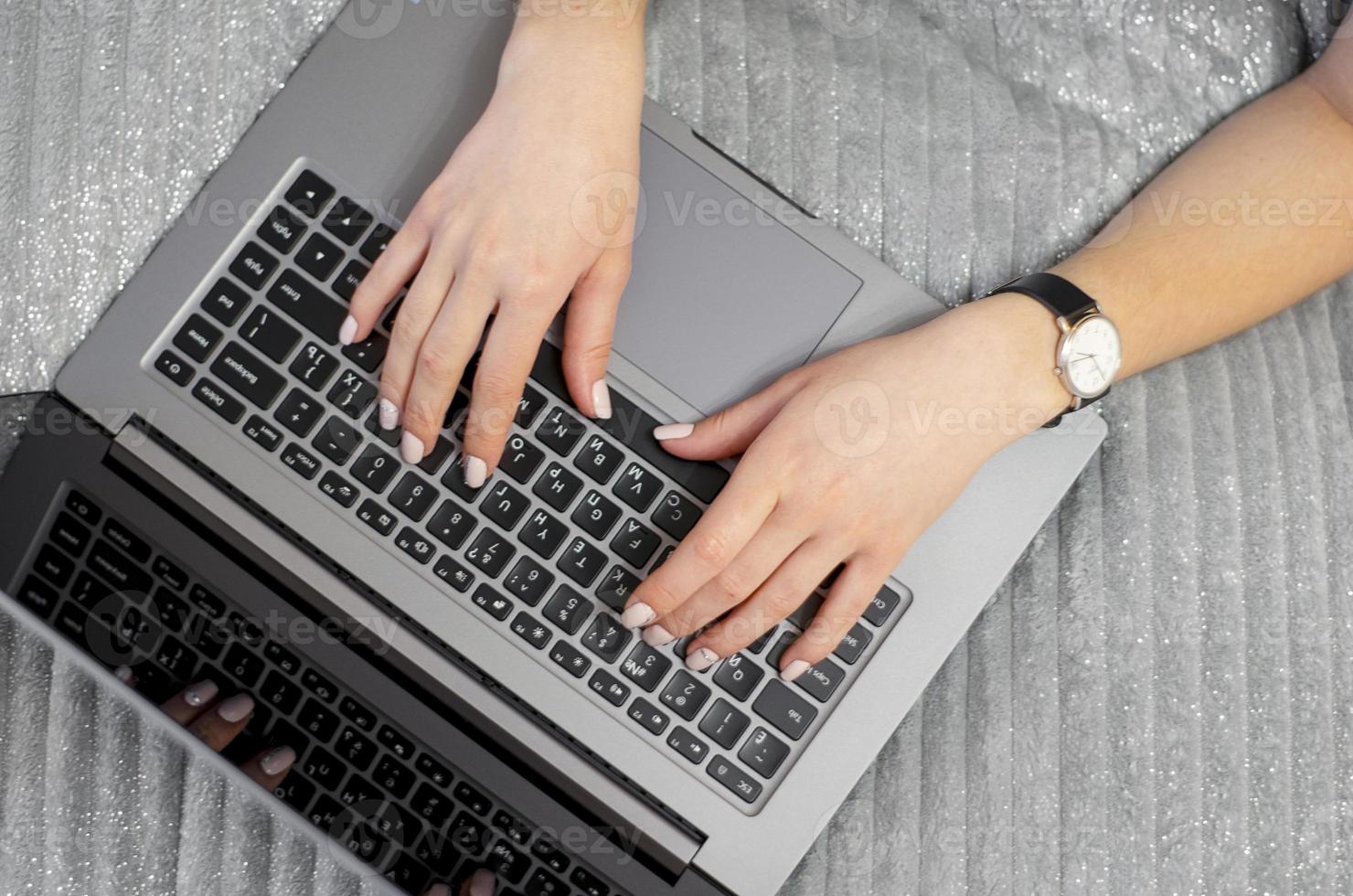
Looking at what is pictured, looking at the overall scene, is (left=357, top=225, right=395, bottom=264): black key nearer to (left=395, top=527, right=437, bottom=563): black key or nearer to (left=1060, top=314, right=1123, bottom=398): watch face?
(left=395, top=527, right=437, bottom=563): black key

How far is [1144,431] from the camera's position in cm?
58

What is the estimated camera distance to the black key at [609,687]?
496 millimetres

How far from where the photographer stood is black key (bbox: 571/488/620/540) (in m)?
0.51

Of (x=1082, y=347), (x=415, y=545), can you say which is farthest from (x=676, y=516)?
(x=1082, y=347)

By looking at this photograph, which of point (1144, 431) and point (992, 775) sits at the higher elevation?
point (1144, 431)

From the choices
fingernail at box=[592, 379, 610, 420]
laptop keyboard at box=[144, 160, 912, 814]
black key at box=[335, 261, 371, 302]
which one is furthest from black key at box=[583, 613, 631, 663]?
black key at box=[335, 261, 371, 302]

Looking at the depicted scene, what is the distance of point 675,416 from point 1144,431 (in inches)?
10.9

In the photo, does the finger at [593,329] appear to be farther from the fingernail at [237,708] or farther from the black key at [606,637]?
the fingernail at [237,708]

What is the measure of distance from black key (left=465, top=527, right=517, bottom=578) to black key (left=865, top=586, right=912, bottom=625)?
0.18 m

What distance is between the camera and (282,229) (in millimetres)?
520

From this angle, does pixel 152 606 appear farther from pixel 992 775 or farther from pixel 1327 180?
pixel 1327 180

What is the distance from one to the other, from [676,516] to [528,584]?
3.2 inches

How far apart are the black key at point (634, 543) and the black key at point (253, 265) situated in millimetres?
224

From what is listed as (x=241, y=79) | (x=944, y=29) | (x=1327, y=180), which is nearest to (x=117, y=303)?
(x=241, y=79)
